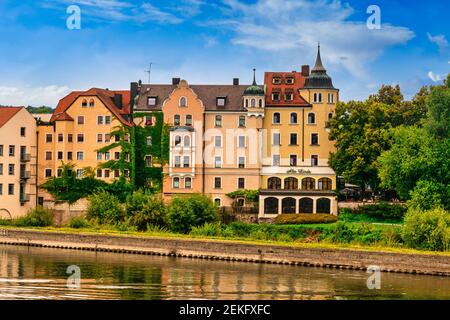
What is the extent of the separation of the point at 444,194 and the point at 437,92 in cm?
884

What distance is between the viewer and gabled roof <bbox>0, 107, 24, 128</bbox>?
86181 mm

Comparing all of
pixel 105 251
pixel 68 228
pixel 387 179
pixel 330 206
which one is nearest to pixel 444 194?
pixel 387 179

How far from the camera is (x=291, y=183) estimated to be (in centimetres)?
8606

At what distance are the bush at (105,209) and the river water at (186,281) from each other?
14.1m

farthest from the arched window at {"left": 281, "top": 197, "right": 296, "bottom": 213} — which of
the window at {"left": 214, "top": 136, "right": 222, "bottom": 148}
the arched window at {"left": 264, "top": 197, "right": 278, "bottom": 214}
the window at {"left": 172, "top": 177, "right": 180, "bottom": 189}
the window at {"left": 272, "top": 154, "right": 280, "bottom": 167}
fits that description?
the window at {"left": 172, "top": 177, "right": 180, "bottom": 189}

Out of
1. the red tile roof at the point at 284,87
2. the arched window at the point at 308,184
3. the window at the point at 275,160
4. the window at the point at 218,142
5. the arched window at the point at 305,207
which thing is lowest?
the arched window at the point at 305,207

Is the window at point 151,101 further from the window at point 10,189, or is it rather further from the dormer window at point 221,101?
the window at point 10,189

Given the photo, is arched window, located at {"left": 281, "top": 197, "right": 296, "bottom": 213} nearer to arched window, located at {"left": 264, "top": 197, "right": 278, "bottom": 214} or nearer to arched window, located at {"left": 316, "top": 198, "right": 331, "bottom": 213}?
arched window, located at {"left": 264, "top": 197, "right": 278, "bottom": 214}

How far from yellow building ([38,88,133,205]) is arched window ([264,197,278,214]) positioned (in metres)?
15.6

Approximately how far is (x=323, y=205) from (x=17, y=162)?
99.2 ft

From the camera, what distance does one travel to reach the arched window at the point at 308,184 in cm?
8544

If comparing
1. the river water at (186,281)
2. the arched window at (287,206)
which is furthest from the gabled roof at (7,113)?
the arched window at (287,206)

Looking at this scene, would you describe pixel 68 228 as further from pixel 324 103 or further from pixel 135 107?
pixel 324 103

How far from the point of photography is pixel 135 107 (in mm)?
88312
